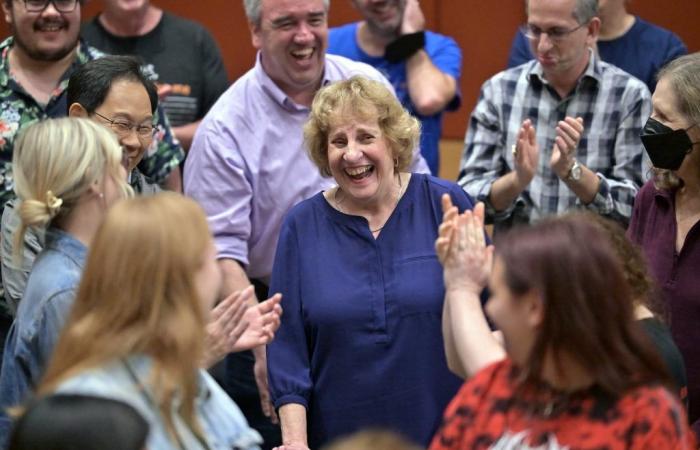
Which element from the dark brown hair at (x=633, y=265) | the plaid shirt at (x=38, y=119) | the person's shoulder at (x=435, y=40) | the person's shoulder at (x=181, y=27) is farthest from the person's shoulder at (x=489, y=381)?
the person's shoulder at (x=181, y=27)

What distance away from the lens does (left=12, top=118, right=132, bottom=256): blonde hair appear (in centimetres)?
262

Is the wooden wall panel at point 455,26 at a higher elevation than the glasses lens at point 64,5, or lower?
lower

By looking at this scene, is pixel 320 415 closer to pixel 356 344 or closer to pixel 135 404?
pixel 356 344

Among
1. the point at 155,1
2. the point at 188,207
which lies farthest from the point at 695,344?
the point at 155,1

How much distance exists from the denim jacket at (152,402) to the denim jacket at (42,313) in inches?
16.2

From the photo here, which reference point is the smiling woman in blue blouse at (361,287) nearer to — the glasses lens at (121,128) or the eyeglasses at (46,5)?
the glasses lens at (121,128)

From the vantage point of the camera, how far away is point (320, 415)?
10.7 ft

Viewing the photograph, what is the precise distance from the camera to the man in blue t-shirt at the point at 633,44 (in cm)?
454

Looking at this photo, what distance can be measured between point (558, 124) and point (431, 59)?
1.07m

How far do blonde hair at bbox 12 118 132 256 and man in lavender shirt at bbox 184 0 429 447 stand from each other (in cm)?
128

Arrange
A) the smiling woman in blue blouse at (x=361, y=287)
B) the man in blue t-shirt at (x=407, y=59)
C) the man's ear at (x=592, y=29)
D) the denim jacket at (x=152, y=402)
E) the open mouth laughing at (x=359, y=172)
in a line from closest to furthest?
the denim jacket at (x=152, y=402) < the smiling woman in blue blouse at (x=361, y=287) < the open mouth laughing at (x=359, y=172) < the man's ear at (x=592, y=29) < the man in blue t-shirt at (x=407, y=59)

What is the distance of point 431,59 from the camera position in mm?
4934

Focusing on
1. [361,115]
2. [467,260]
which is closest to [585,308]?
[467,260]

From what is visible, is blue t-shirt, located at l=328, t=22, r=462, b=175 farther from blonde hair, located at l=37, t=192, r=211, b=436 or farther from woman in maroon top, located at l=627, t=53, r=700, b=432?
blonde hair, located at l=37, t=192, r=211, b=436
